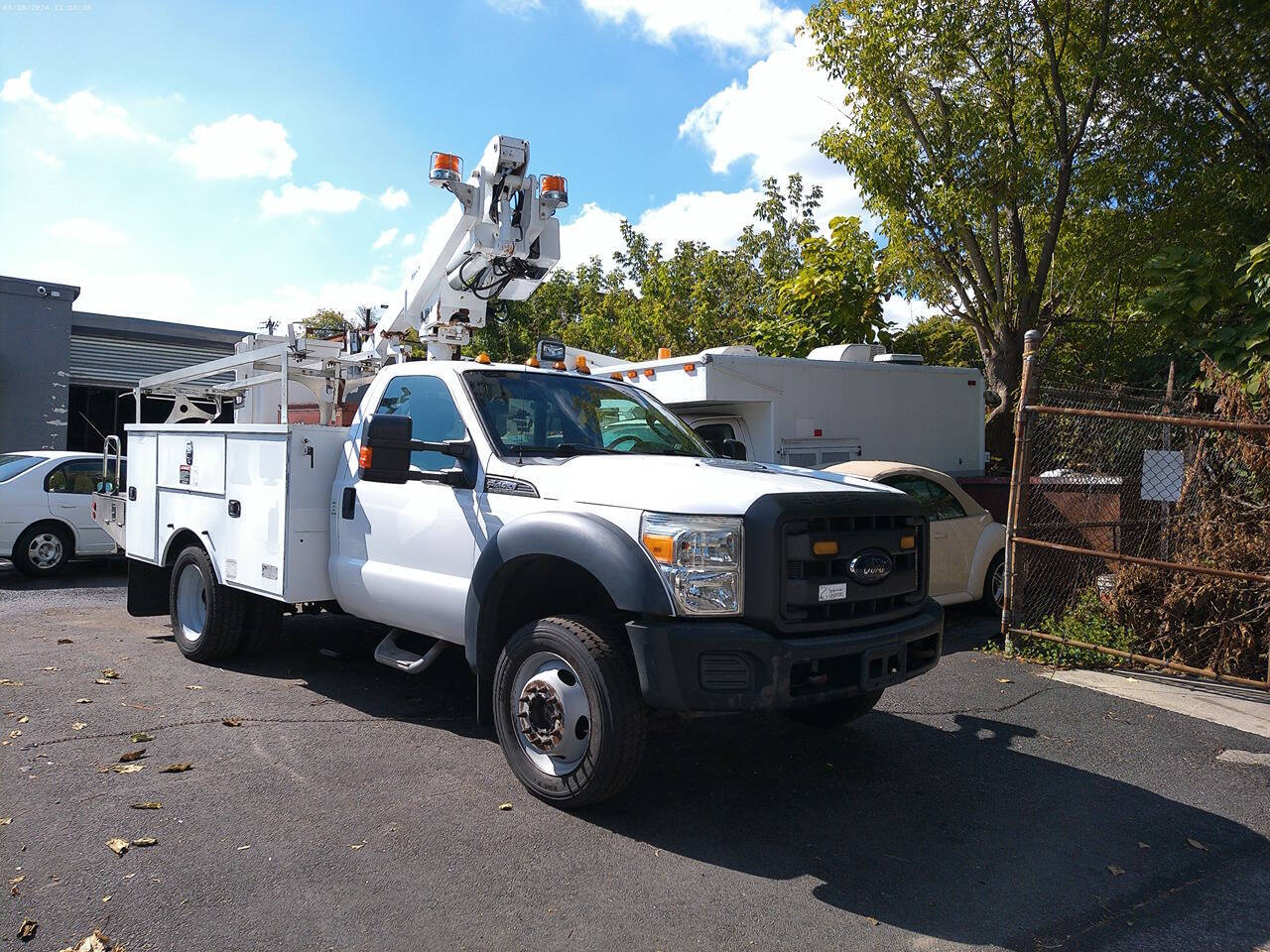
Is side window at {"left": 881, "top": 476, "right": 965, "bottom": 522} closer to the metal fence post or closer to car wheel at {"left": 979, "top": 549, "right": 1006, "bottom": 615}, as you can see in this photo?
car wheel at {"left": 979, "top": 549, "right": 1006, "bottom": 615}

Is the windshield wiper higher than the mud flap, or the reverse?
the windshield wiper

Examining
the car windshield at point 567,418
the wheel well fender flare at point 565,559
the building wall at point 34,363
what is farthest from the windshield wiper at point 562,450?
the building wall at point 34,363

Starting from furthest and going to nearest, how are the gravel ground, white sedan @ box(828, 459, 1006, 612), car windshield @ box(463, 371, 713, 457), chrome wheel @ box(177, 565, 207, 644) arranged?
white sedan @ box(828, 459, 1006, 612)
chrome wheel @ box(177, 565, 207, 644)
car windshield @ box(463, 371, 713, 457)
the gravel ground

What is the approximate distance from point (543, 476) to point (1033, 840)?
277 cm

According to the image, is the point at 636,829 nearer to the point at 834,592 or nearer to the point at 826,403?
the point at 834,592

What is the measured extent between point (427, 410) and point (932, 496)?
4.98 metres

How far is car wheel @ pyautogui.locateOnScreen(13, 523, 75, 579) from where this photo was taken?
11.6 m

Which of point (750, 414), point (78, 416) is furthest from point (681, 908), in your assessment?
point (78, 416)

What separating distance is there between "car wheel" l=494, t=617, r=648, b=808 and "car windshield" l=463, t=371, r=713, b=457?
3.70 feet

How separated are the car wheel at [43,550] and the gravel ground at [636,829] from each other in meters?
5.87

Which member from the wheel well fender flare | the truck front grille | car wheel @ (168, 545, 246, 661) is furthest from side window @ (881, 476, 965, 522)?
car wheel @ (168, 545, 246, 661)

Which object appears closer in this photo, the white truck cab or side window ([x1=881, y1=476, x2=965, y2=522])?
the white truck cab

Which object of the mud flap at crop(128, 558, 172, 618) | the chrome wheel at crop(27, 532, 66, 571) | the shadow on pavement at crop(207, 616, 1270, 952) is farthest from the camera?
the chrome wheel at crop(27, 532, 66, 571)

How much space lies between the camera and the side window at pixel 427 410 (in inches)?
217
